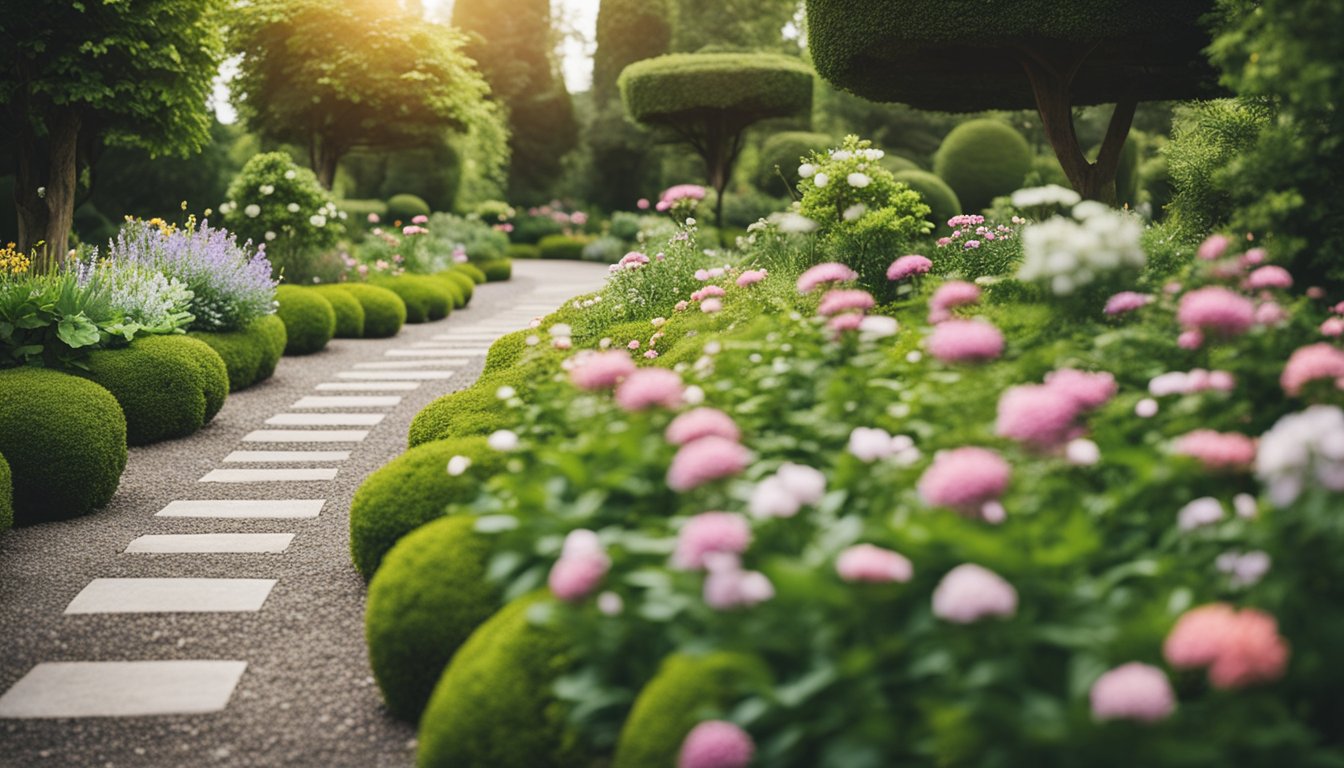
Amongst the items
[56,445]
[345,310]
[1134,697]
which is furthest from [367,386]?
[1134,697]

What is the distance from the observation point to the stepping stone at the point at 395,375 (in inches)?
380

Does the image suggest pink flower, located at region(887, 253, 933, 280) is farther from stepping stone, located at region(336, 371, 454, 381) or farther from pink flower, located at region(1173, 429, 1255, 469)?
stepping stone, located at region(336, 371, 454, 381)

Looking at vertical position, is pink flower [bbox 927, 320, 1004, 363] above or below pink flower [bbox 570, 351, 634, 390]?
above

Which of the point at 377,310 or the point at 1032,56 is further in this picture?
the point at 377,310

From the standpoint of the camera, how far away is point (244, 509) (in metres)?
5.80

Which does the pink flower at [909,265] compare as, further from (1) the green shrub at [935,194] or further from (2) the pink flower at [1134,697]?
(1) the green shrub at [935,194]

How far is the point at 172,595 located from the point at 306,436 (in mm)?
3067

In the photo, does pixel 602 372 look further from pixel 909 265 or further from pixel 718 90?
pixel 718 90

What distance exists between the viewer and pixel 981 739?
1.72m

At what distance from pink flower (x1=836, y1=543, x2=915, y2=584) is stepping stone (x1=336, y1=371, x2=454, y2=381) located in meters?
8.18

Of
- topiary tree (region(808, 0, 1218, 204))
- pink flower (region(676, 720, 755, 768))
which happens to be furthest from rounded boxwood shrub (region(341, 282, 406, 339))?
pink flower (region(676, 720, 755, 768))

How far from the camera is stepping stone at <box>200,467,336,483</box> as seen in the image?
6398 millimetres

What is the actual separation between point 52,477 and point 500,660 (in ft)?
13.4

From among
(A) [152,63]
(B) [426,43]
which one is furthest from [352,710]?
(B) [426,43]
